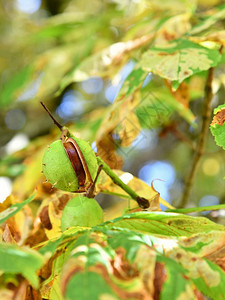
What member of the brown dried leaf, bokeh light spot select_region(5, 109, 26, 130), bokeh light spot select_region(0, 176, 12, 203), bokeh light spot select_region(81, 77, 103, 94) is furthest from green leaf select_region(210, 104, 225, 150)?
bokeh light spot select_region(5, 109, 26, 130)

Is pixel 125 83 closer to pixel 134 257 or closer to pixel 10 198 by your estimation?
pixel 10 198

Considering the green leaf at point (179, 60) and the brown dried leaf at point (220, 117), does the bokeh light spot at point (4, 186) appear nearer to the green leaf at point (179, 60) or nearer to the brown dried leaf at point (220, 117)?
the green leaf at point (179, 60)

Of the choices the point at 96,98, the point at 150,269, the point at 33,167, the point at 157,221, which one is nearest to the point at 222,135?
the point at 157,221

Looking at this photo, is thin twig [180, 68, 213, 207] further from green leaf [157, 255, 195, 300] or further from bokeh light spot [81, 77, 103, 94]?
bokeh light spot [81, 77, 103, 94]

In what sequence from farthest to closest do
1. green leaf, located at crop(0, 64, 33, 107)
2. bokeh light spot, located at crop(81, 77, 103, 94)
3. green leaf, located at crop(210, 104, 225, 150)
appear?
bokeh light spot, located at crop(81, 77, 103, 94) → green leaf, located at crop(0, 64, 33, 107) → green leaf, located at crop(210, 104, 225, 150)

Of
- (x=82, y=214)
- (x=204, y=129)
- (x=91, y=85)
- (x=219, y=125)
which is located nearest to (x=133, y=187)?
(x=82, y=214)

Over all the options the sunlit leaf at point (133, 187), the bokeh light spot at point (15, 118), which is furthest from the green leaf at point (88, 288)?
the bokeh light spot at point (15, 118)

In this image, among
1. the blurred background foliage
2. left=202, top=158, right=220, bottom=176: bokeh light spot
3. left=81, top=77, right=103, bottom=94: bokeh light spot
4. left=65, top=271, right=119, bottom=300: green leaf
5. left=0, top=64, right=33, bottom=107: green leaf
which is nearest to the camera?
left=65, top=271, right=119, bottom=300: green leaf

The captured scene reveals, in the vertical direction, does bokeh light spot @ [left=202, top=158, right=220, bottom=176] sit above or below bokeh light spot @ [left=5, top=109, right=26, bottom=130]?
below
